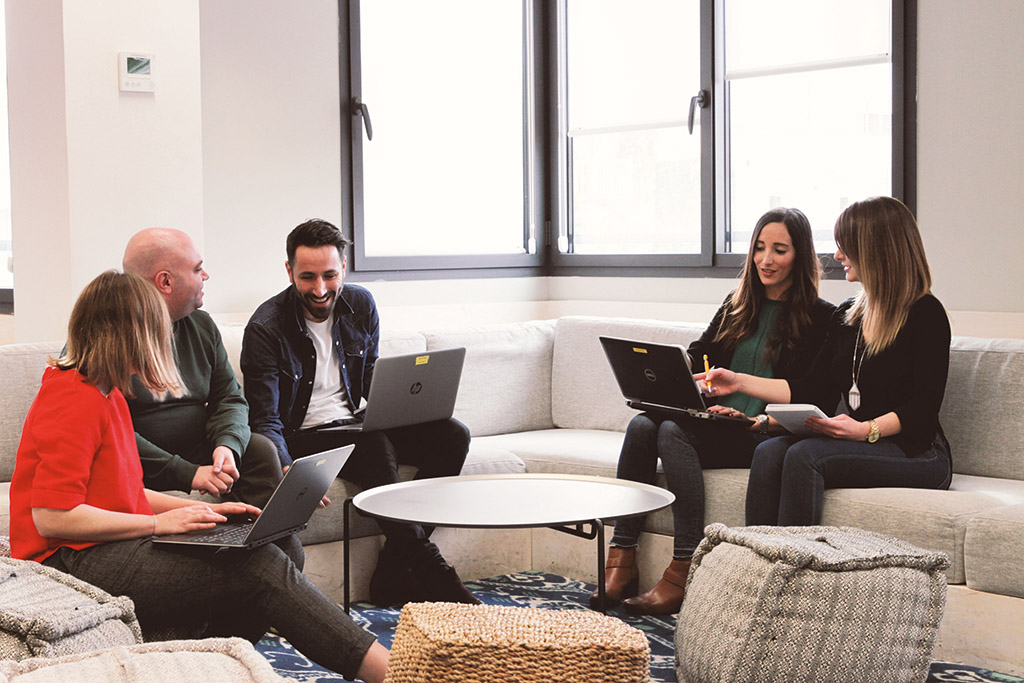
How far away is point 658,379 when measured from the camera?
3516 mm

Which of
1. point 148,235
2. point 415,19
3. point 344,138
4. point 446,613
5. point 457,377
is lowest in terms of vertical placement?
point 446,613

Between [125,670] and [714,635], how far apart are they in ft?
4.72

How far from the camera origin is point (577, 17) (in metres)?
5.63

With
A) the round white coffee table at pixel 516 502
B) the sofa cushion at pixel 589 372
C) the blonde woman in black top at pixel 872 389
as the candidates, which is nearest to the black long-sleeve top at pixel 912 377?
the blonde woman in black top at pixel 872 389

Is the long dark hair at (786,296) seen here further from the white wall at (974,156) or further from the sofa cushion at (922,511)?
the white wall at (974,156)

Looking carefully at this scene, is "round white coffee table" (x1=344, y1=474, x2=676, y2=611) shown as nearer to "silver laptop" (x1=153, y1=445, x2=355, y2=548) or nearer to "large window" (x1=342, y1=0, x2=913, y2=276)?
"silver laptop" (x1=153, y1=445, x2=355, y2=548)

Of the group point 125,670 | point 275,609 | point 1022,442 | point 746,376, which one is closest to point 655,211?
point 746,376

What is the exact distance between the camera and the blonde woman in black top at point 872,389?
3.24 meters

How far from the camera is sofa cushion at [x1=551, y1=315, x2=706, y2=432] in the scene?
4414 mm

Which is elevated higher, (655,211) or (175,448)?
(655,211)

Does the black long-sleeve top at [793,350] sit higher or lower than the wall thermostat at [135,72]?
lower

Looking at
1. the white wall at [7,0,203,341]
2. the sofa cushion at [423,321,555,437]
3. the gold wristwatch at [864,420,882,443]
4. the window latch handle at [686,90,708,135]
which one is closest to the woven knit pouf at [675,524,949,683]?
the gold wristwatch at [864,420,882,443]

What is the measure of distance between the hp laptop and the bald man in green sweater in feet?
3.54

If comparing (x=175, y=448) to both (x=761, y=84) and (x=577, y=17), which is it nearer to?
(x=761, y=84)
